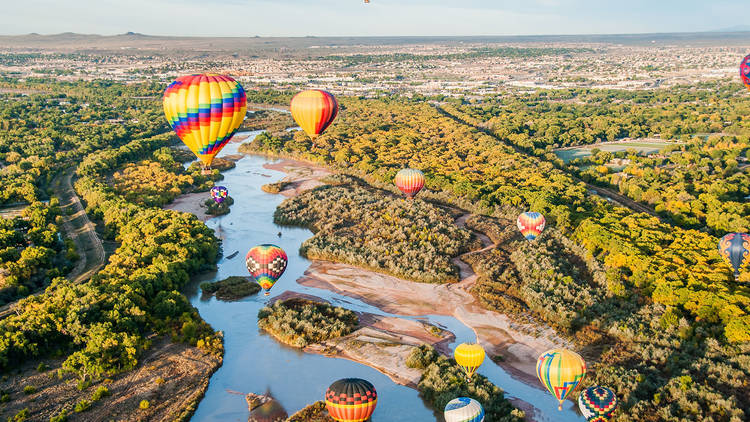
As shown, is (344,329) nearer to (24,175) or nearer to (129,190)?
(129,190)

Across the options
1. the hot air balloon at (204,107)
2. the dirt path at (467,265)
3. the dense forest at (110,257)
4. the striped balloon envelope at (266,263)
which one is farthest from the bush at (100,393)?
the dirt path at (467,265)

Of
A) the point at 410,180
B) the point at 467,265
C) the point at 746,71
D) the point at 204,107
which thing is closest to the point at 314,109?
the point at 410,180

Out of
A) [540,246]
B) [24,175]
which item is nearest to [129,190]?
[24,175]

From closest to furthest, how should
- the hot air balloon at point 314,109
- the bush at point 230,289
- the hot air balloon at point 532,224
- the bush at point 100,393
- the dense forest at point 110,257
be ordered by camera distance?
the bush at point 100,393 < the dense forest at point 110,257 < the bush at point 230,289 < the hot air balloon at point 532,224 < the hot air balloon at point 314,109

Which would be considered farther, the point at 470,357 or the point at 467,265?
the point at 467,265

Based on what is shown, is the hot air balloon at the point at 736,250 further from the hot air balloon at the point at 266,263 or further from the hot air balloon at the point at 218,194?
the hot air balloon at the point at 218,194

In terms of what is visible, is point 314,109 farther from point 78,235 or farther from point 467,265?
Result: point 78,235

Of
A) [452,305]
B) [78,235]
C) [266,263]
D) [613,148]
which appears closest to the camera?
[266,263]
